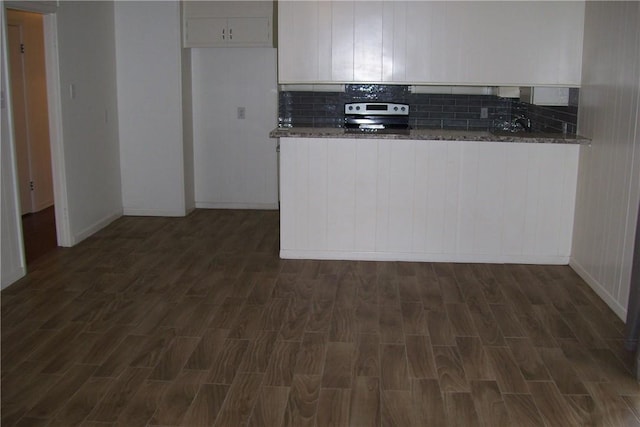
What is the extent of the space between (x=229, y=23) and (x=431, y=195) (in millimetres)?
2929

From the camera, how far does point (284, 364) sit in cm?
374

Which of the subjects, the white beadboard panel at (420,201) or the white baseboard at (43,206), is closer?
the white beadboard panel at (420,201)

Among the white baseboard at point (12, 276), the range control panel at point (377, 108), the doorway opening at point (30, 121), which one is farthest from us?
the doorway opening at point (30, 121)

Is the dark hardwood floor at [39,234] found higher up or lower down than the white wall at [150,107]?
lower down

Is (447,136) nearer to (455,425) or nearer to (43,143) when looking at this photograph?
(455,425)

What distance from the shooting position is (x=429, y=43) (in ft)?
18.7

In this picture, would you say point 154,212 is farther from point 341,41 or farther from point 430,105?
point 430,105

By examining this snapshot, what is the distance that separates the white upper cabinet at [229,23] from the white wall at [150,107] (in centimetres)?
18

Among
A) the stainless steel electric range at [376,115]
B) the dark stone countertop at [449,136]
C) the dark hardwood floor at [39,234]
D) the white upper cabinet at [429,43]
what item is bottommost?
the dark hardwood floor at [39,234]

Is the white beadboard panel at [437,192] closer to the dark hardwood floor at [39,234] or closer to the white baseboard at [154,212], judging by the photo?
the white baseboard at [154,212]

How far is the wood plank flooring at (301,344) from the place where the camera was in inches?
128

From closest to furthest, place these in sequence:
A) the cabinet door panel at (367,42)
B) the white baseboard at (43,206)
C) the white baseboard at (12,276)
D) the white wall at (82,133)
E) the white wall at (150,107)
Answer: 1. the white baseboard at (12,276)
2. the white wall at (82,133)
3. the cabinet door panel at (367,42)
4. the white wall at (150,107)
5. the white baseboard at (43,206)

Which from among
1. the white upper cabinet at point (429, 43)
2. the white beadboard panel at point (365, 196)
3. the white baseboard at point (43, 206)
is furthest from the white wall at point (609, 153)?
the white baseboard at point (43, 206)

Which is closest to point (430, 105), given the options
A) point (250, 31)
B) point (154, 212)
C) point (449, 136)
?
point (449, 136)
